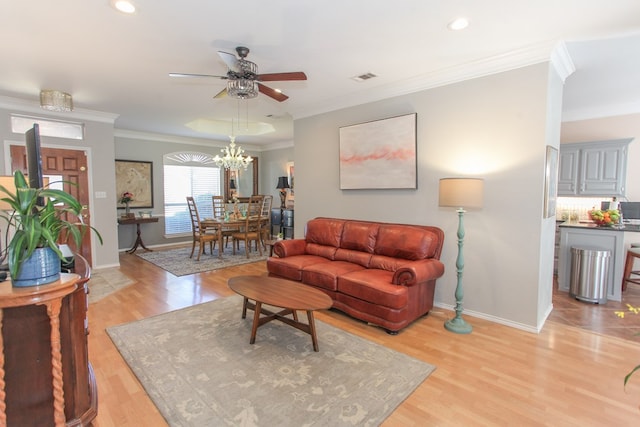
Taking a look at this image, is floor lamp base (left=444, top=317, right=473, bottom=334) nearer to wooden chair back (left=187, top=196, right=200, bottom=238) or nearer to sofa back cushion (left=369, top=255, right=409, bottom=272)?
sofa back cushion (left=369, top=255, right=409, bottom=272)

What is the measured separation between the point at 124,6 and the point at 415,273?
10.2 feet

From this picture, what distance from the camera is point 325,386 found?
2170mm

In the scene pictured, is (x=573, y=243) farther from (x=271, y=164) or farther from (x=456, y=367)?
(x=271, y=164)

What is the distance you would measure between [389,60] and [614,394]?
319 cm

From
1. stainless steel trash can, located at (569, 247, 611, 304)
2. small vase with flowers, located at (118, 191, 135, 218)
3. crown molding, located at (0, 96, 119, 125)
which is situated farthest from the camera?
small vase with flowers, located at (118, 191, 135, 218)

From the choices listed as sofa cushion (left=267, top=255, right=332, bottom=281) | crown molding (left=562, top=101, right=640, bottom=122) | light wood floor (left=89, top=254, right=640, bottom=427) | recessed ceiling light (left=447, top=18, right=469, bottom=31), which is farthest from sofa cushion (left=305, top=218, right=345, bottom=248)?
crown molding (left=562, top=101, right=640, bottom=122)

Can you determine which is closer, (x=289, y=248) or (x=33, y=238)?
(x=33, y=238)

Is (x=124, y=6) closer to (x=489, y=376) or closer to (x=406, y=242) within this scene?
(x=406, y=242)

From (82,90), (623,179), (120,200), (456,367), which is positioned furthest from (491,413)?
(120,200)

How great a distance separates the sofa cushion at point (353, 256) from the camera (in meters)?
3.75

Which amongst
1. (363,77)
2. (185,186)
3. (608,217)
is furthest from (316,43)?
(185,186)

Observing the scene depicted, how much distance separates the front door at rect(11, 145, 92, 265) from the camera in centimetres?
457

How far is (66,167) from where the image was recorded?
4984 millimetres

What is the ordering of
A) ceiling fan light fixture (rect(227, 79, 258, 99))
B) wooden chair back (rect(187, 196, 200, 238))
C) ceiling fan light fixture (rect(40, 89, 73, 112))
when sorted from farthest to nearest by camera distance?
wooden chair back (rect(187, 196, 200, 238)) → ceiling fan light fixture (rect(40, 89, 73, 112)) → ceiling fan light fixture (rect(227, 79, 258, 99))
